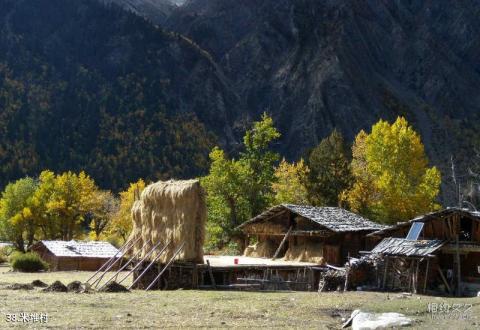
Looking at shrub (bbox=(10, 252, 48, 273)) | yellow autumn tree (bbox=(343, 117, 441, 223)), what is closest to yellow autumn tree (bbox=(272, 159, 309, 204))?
yellow autumn tree (bbox=(343, 117, 441, 223))

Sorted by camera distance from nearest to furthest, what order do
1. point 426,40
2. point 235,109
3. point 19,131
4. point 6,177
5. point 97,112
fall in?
1. point 6,177
2. point 19,131
3. point 97,112
4. point 235,109
5. point 426,40

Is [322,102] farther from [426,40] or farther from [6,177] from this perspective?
[6,177]

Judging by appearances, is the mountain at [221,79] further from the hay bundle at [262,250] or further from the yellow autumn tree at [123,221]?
the hay bundle at [262,250]

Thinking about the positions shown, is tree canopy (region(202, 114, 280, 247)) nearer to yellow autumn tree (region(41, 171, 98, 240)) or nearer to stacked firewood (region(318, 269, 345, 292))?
yellow autumn tree (region(41, 171, 98, 240))

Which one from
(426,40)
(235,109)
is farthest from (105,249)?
(426,40)

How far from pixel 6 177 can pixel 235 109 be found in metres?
60.1

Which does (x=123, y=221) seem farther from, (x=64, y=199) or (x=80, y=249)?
(x=80, y=249)

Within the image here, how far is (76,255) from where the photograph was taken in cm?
5844

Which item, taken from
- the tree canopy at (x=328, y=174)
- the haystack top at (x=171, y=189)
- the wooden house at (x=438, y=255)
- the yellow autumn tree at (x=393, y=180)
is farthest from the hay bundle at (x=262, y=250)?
the wooden house at (x=438, y=255)

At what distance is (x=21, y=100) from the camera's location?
153875mm

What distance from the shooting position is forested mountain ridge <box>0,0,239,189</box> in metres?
143

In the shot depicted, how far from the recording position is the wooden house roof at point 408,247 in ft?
123

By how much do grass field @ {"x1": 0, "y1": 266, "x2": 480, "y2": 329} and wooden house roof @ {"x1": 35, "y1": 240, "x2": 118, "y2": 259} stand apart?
23.8m

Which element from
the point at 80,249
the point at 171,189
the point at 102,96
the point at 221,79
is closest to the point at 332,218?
the point at 171,189
